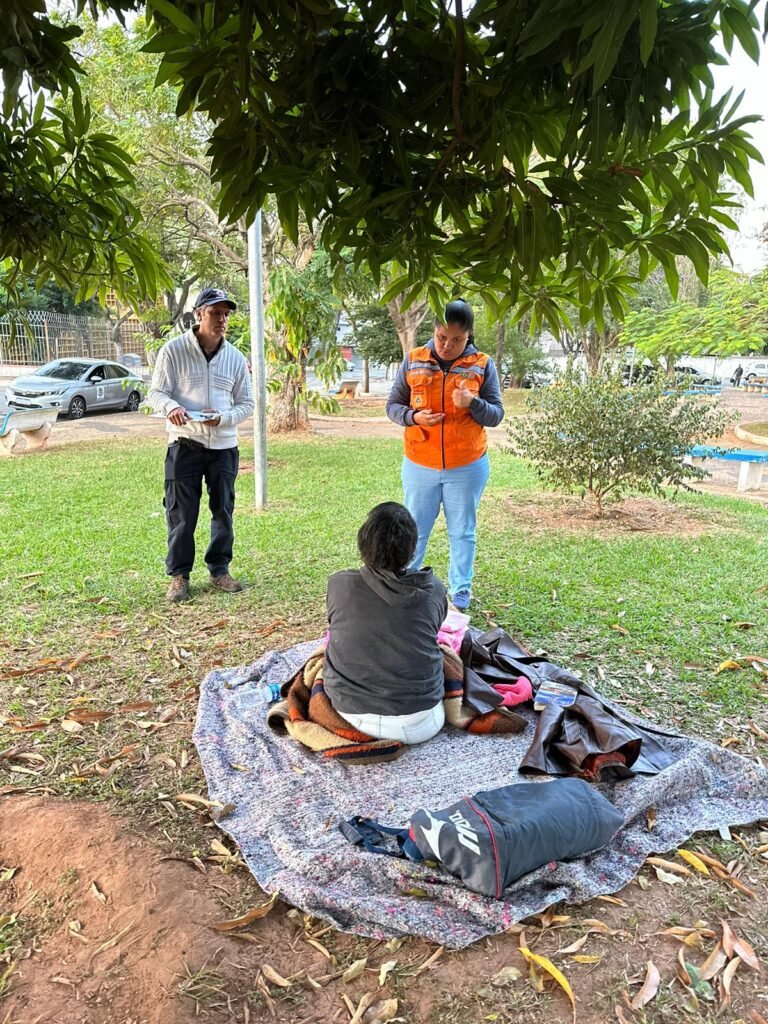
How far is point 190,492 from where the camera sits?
4.91m

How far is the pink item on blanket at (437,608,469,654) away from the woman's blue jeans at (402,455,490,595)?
0.71 metres

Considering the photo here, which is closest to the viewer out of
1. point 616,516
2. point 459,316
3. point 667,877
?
point 667,877

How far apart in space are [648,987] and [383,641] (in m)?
1.47

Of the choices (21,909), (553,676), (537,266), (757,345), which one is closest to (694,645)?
(553,676)

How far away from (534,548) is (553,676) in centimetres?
304

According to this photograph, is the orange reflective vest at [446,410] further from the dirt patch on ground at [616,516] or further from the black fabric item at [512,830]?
the dirt patch on ground at [616,516]

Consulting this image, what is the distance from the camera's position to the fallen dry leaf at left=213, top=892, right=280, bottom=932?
2.20m

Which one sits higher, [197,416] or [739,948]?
[197,416]

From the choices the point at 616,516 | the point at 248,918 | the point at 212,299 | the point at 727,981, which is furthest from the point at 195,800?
the point at 616,516

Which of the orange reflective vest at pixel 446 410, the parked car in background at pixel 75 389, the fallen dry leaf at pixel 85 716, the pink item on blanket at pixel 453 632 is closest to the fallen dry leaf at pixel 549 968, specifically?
the pink item on blanket at pixel 453 632

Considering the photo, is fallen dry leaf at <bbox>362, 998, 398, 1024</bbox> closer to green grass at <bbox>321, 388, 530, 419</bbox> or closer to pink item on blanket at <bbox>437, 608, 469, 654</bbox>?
pink item on blanket at <bbox>437, 608, 469, 654</bbox>

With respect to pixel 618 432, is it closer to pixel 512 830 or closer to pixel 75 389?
pixel 512 830

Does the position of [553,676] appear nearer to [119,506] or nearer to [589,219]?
[589,219]

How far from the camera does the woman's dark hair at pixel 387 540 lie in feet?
10.1
